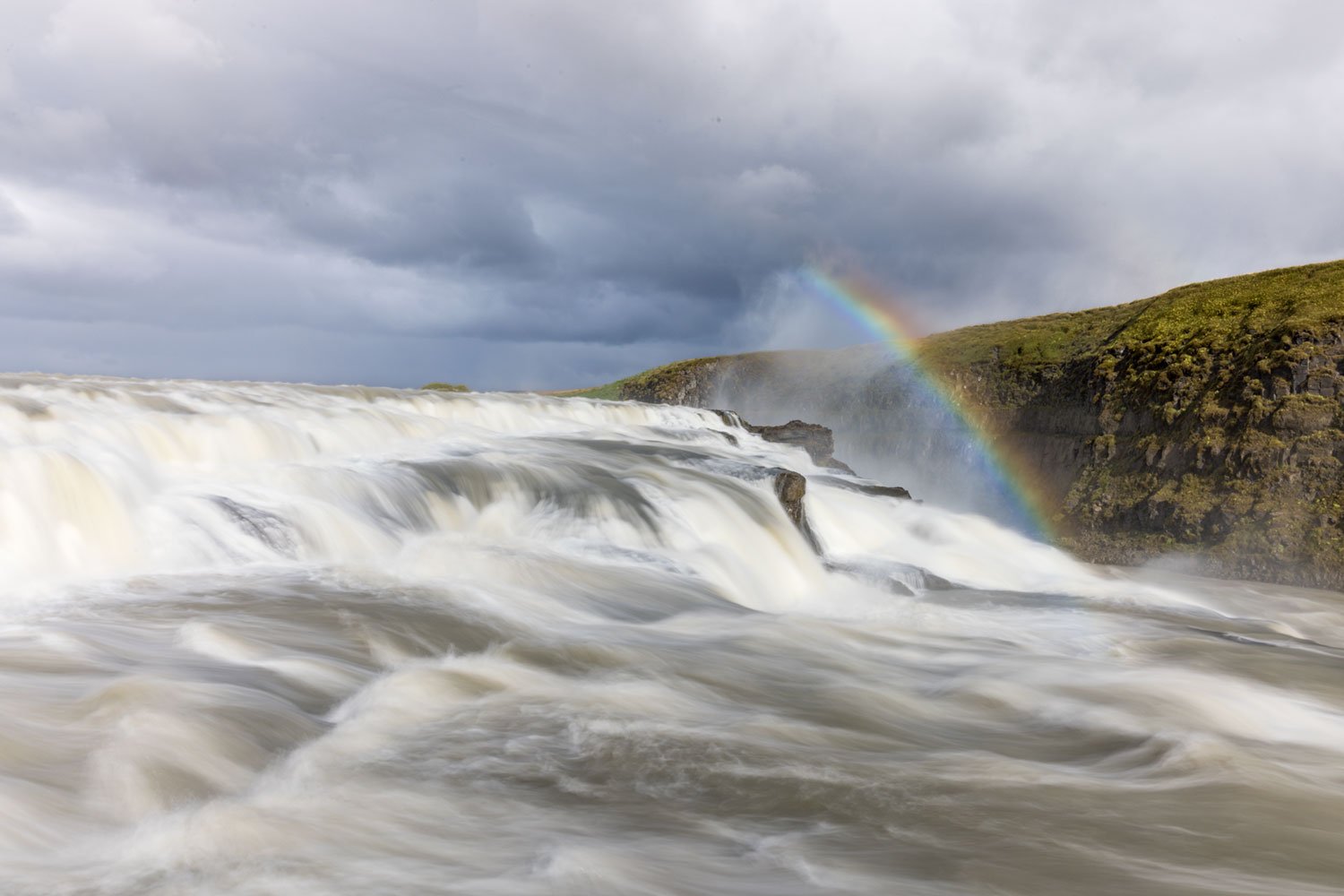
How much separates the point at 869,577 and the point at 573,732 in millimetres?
7153

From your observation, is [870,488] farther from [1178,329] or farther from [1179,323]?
[1179,323]

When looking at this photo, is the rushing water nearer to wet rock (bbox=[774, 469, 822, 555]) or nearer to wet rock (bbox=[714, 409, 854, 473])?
wet rock (bbox=[774, 469, 822, 555])

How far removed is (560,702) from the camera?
4.82 metres

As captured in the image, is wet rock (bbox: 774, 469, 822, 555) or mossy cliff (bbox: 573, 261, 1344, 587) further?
mossy cliff (bbox: 573, 261, 1344, 587)

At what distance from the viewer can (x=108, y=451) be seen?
28.6ft

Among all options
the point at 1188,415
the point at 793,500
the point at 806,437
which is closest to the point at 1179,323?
the point at 1188,415

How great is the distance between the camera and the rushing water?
120 inches

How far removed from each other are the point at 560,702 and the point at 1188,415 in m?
22.2

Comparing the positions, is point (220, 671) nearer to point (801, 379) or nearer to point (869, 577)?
point (869, 577)

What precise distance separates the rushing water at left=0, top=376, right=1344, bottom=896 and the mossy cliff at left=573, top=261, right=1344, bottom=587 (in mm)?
9366

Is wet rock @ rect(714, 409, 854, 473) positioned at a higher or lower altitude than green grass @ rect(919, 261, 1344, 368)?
lower

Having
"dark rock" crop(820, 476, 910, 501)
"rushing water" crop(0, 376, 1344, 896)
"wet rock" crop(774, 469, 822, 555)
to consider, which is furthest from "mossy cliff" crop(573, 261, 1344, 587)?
"wet rock" crop(774, 469, 822, 555)

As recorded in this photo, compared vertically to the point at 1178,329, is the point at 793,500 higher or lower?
lower

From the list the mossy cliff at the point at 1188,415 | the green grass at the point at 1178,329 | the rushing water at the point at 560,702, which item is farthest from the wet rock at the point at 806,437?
the rushing water at the point at 560,702
